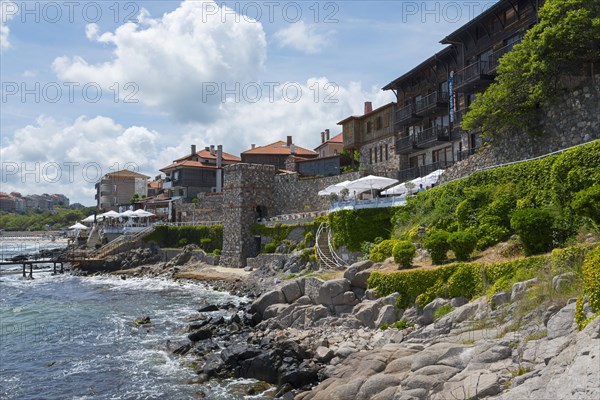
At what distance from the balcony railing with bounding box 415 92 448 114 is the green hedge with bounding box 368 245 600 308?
23053 millimetres

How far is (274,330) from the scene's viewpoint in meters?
25.2

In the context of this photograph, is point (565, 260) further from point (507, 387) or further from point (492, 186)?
point (492, 186)

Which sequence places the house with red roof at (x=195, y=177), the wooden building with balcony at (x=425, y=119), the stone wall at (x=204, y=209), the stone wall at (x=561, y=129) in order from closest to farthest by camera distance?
the stone wall at (x=561, y=129)
the wooden building with balcony at (x=425, y=119)
the stone wall at (x=204, y=209)
the house with red roof at (x=195, y=177)

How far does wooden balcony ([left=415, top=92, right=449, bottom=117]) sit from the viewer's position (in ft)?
136

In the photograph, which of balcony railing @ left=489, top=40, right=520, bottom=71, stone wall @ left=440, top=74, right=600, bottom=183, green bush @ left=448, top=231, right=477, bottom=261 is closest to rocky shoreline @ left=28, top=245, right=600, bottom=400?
green bush @ left=448, top=231, right=477, bottom=261

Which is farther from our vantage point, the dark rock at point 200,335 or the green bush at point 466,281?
the dark rock at point 200,335

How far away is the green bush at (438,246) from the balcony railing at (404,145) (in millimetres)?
23275

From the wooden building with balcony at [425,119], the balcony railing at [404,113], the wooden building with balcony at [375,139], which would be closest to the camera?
the wooden building with balcony at [425,119]

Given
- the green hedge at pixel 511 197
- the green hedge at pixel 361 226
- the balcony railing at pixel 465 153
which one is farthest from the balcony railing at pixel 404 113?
the green hedge at pixel 511 197

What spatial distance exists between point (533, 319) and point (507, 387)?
354 cm

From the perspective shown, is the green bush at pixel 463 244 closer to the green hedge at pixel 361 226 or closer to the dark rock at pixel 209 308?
the green hedge at pixel 361 226

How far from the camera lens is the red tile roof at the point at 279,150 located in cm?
7175

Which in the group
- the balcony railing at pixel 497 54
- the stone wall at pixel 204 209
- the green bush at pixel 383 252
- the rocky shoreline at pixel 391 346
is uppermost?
the balcony railing at pixel 497 54

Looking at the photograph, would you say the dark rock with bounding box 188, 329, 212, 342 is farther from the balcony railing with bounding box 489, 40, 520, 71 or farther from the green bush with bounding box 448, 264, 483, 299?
the balcony railing with bounding box 489, 40, 520, 71
